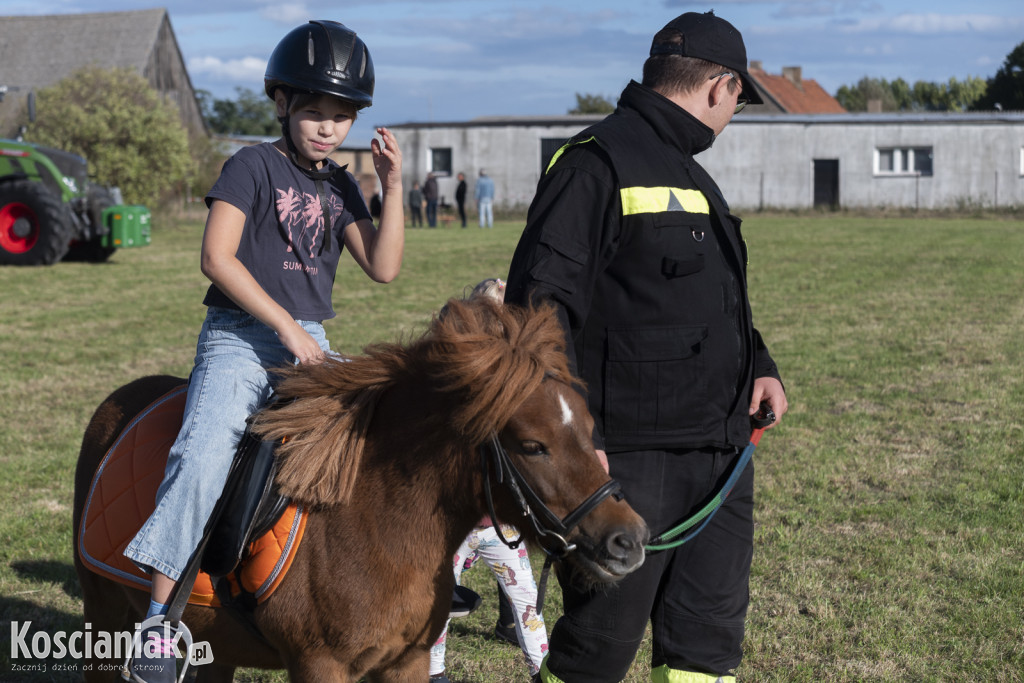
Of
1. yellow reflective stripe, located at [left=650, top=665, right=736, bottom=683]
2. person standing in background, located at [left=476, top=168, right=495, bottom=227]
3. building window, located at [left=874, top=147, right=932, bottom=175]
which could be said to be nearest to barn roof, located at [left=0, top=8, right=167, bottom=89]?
person standing in background, located at [left=476, top=168, right=495, bottom=227]

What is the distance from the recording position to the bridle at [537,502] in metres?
2.47

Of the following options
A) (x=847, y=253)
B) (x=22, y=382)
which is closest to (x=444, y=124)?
(x=847, y=253)

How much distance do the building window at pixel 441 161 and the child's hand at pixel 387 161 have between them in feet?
144

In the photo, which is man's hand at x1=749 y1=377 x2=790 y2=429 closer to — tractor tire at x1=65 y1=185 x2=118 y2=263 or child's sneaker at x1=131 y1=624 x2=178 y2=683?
child's sneaker at x1=131 y1=624 x2=178 y2=683

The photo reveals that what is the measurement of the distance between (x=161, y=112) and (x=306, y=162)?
105ft

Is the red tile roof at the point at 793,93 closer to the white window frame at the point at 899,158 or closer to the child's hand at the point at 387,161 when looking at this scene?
the white window frame at the point at 899,158

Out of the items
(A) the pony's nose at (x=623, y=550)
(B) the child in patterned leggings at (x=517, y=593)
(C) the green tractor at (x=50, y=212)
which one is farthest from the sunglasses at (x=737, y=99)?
(C) the green tractor at (x=50, y=212)

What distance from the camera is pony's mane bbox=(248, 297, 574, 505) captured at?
2.52 metres

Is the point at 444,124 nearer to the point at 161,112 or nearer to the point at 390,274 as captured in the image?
the point at 161,112

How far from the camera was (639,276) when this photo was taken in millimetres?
2926

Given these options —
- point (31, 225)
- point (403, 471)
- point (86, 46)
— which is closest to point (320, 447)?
point (403, 471)

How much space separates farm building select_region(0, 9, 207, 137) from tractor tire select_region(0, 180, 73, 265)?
3058 cm

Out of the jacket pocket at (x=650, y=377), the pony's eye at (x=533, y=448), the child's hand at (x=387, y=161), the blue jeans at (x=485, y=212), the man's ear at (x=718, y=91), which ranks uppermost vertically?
the blue jeans at (x=485, y=212)

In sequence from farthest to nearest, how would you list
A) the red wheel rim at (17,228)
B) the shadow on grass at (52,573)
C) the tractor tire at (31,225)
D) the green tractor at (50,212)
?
1. the red wheel rim at (17,228)
2. the green tractor at (50,212)
3. the tractor tire at (31,225)
4. the shadow on grass at (52,573)
